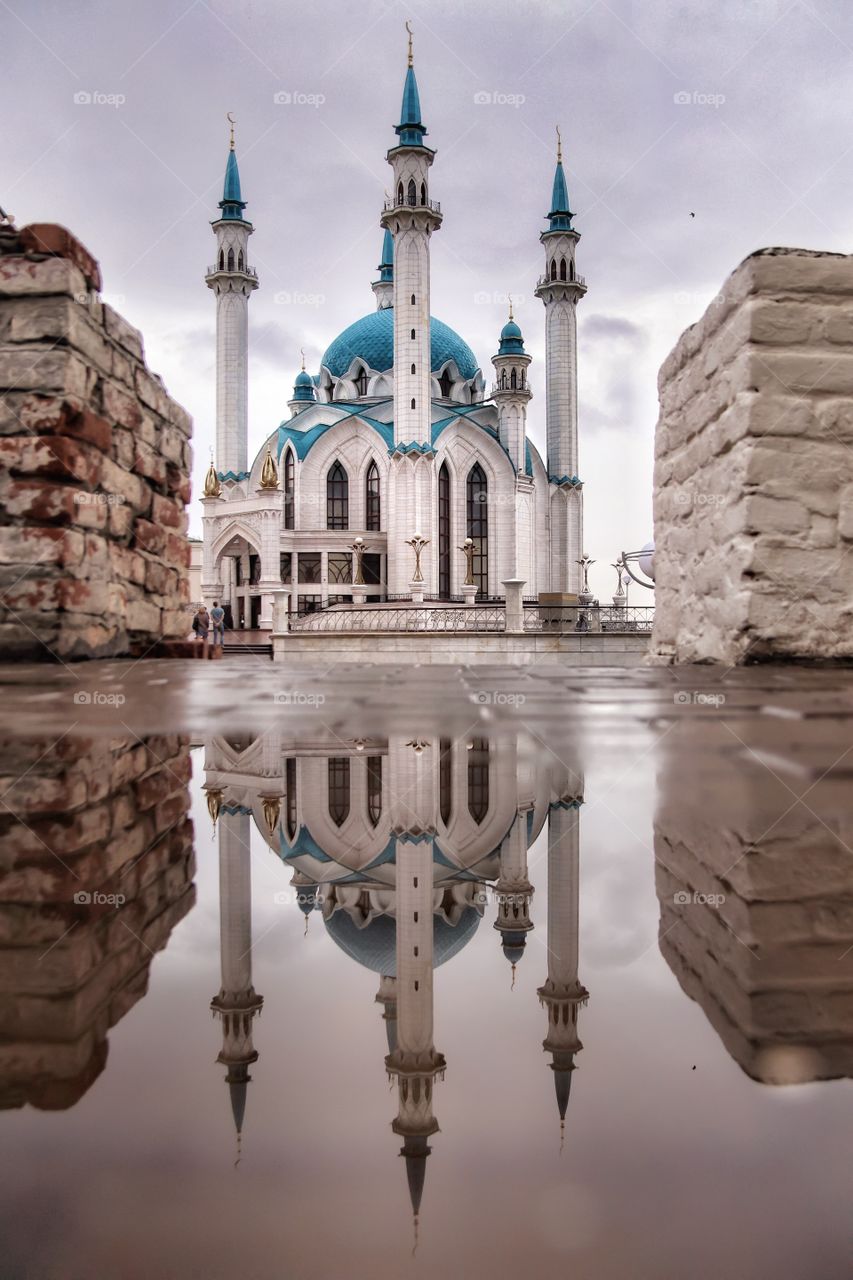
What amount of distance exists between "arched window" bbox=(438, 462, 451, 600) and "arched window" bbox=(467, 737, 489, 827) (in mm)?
36884

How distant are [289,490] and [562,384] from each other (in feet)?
43.1

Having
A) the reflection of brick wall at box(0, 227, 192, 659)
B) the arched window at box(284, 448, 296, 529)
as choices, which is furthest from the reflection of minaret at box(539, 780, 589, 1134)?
the arched window at box(284, 448, 296, 529)

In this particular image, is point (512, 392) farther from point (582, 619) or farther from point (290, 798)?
point (290, 798)

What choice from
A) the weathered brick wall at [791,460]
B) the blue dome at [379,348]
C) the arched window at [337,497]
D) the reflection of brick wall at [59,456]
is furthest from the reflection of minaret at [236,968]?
the blue dome at [379,348]

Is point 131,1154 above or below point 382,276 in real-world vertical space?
below

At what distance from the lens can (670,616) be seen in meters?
4.93

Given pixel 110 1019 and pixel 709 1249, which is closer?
pixel 709 1249

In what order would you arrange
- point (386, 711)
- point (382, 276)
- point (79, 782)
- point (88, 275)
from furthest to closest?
1. point (382, 276)
2. point (88, 275)
3. point (386, 711)
4. point (79, 782)

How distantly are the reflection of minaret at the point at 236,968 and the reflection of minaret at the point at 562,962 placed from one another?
18 cm

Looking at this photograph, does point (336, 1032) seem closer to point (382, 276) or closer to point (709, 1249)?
point (709, 1249)

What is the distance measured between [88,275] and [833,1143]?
5.03 m

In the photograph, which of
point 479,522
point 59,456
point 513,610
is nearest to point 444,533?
point 479,522

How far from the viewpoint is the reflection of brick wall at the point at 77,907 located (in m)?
0.52

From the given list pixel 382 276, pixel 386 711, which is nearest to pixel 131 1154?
pixel 386 711
